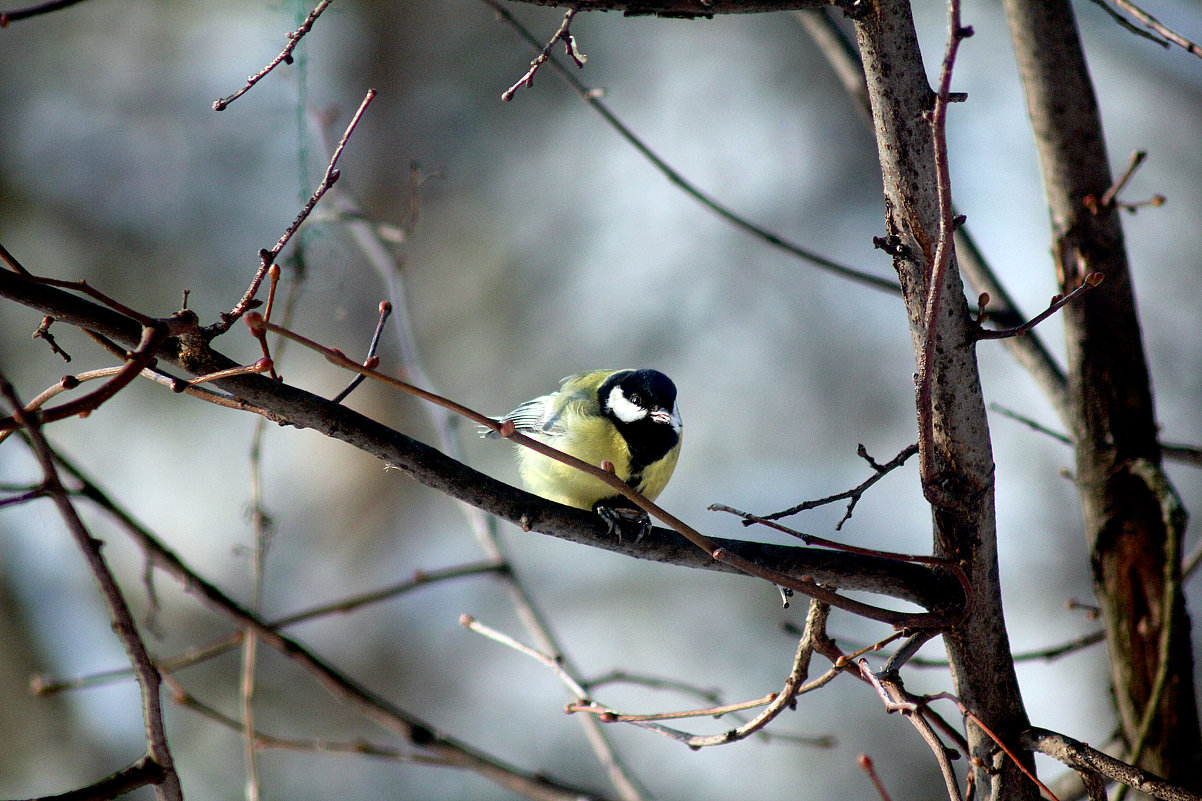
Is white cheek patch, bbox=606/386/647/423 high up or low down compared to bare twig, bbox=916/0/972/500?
up

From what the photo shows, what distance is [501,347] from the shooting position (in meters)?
5.55

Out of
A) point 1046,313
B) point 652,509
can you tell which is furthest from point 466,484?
point 1046,313

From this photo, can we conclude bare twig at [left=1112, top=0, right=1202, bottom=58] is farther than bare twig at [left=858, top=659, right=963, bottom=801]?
Yes

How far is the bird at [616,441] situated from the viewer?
2346 mm

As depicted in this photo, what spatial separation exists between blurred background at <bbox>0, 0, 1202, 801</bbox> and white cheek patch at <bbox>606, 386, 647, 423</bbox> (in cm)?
152

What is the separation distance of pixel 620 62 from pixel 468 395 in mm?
2230

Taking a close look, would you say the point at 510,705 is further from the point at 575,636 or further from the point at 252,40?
the point at 252,40

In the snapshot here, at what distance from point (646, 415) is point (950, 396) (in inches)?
51.1

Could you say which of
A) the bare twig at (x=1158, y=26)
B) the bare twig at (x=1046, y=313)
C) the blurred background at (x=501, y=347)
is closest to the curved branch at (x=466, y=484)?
the bare twig at (x=1046, y=313)

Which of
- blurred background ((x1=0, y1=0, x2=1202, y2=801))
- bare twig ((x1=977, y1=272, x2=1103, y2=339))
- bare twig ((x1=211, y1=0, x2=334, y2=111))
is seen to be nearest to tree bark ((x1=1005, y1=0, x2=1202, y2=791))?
bare twig ((x1=977, y1=272, x2=1103, y2=339))

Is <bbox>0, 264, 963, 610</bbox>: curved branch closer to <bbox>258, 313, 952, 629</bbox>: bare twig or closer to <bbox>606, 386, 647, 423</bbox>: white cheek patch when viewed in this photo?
<bbox>258, 313, 952, 629</bbox>: bare twig

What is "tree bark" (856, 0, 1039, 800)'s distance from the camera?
3.56 ft

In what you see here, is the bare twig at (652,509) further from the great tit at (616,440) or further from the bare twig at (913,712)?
the great tit at (616,440)

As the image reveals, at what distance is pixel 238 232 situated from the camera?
5.61 meters
